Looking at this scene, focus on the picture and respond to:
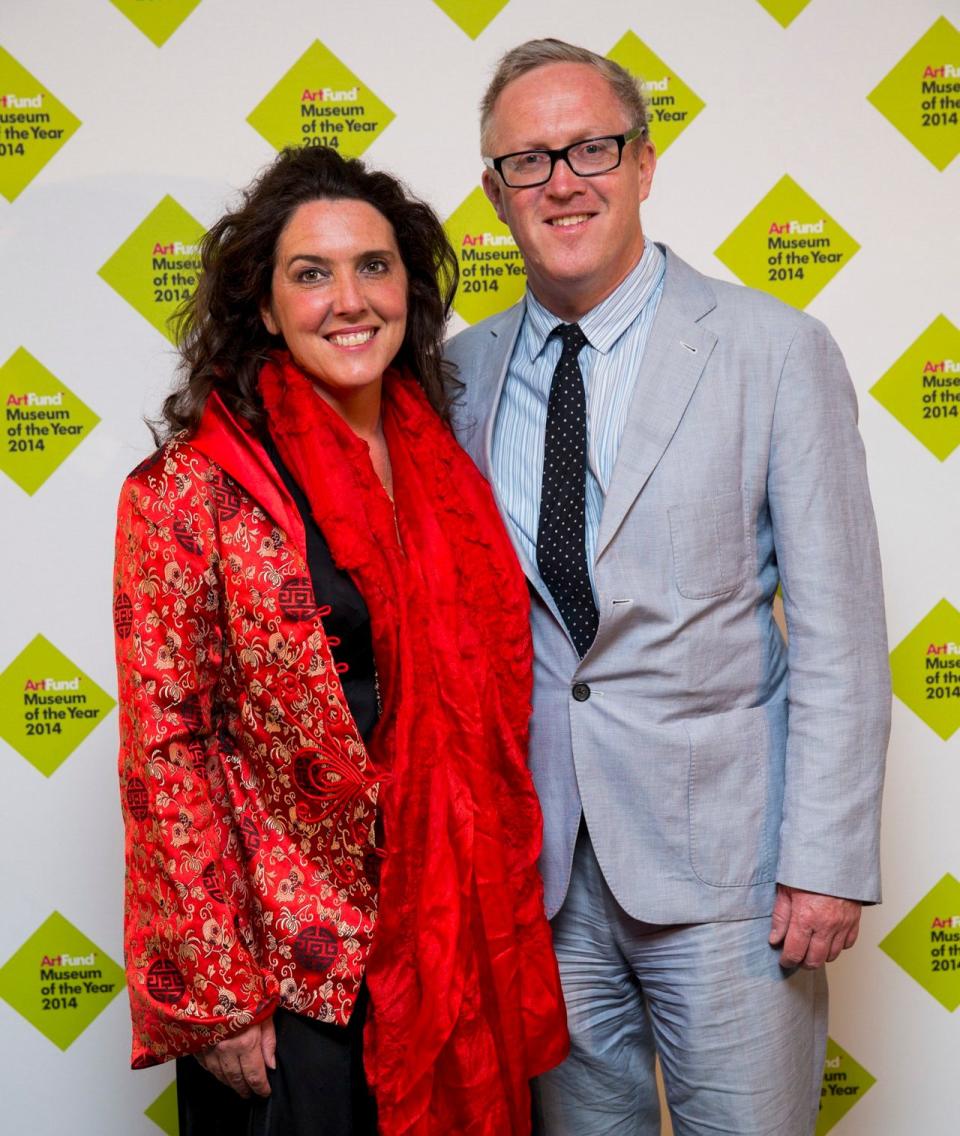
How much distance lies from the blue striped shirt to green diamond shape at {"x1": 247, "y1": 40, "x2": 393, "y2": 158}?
2.31ft

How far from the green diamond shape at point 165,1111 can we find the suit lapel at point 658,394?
155cm

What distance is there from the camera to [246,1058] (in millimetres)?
1458

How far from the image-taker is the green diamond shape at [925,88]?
7.50 feet

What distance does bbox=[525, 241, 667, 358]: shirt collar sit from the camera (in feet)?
5.70

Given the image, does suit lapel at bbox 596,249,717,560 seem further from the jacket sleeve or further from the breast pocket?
the jacket sleeve

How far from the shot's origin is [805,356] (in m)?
1.62

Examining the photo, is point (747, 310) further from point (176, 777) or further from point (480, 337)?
point (176, 777)

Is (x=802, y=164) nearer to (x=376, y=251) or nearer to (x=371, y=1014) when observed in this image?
(x=376, y=251)

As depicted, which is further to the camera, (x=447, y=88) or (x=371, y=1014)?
(x=447, y=88)

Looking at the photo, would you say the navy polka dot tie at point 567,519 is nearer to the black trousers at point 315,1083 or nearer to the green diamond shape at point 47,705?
the black trousers at point 315,1083

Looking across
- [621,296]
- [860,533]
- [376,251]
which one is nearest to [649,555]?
[860,533]

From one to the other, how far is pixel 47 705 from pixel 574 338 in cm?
132

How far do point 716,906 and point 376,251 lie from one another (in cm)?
→ 103

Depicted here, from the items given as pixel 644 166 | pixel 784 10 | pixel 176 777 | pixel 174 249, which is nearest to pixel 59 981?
pixel 176 777
